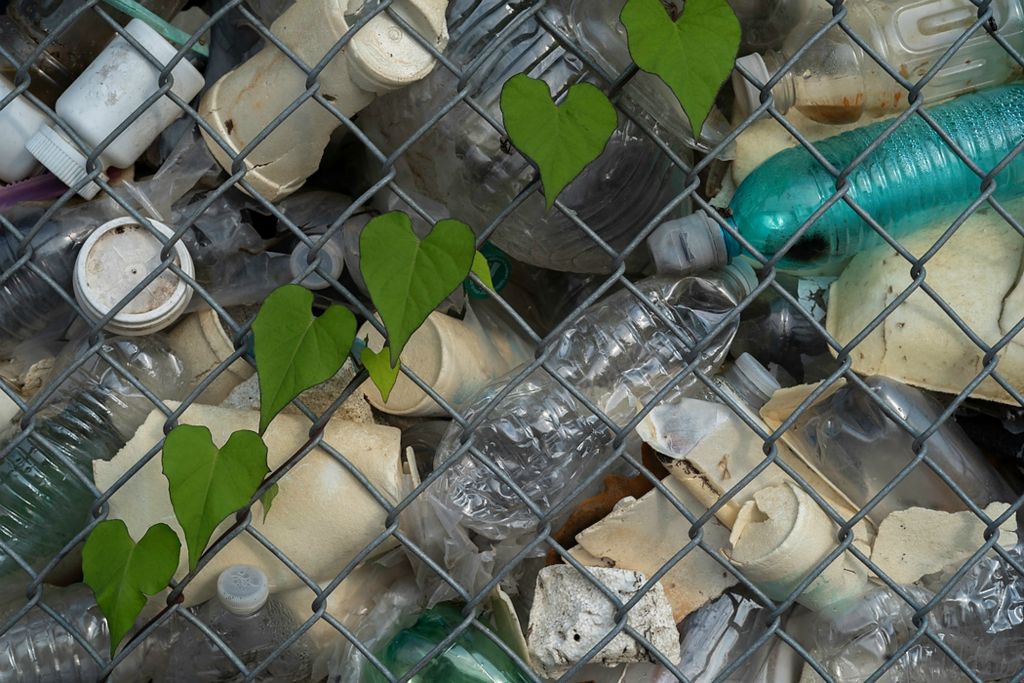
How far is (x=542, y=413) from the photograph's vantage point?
5.17 feet

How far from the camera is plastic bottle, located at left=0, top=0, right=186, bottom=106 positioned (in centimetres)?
155

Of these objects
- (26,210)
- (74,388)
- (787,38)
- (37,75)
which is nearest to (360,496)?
(74,388)

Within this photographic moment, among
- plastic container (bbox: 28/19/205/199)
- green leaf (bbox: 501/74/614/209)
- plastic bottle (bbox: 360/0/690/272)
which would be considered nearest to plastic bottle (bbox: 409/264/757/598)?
plastic bottle (bbox: 360/0/690/272)

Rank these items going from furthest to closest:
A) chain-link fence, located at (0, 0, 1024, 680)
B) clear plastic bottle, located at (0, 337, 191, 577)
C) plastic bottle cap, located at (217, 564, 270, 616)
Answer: clear plastic bottle, located at (0, 337, 191, 577)
plastic bottle cap, located at (217, 564, 270, 616)
chain-link fence, located at (0, 0, 1024, 680)

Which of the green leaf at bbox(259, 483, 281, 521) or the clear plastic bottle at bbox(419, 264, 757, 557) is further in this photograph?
the clear plastic bottle at bbox(419, 264, 757, 557)

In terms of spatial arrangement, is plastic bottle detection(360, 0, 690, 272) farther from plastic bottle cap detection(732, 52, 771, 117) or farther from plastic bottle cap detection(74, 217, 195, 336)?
plastic bottle cap detection(74, 217, 195, 336)

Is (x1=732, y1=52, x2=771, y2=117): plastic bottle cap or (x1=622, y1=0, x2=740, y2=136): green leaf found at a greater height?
(x1=622, y1=0, x2=740, y2=136): green leaf

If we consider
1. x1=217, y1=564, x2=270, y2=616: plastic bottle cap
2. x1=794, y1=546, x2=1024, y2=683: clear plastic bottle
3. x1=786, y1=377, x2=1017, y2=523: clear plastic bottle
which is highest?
x1=217, y1=564, x2=270, y2=616: plastic bottle cap

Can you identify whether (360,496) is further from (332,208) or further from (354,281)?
(332,208)

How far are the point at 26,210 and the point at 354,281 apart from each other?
0.44 metres

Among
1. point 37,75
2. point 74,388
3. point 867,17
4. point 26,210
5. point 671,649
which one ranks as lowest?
point 671,649

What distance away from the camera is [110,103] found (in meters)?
1.41

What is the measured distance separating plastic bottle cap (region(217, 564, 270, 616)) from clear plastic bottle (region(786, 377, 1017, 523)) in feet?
2.43

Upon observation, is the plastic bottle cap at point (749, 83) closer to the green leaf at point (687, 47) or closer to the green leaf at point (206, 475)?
the green leaf at point (687, 47)
